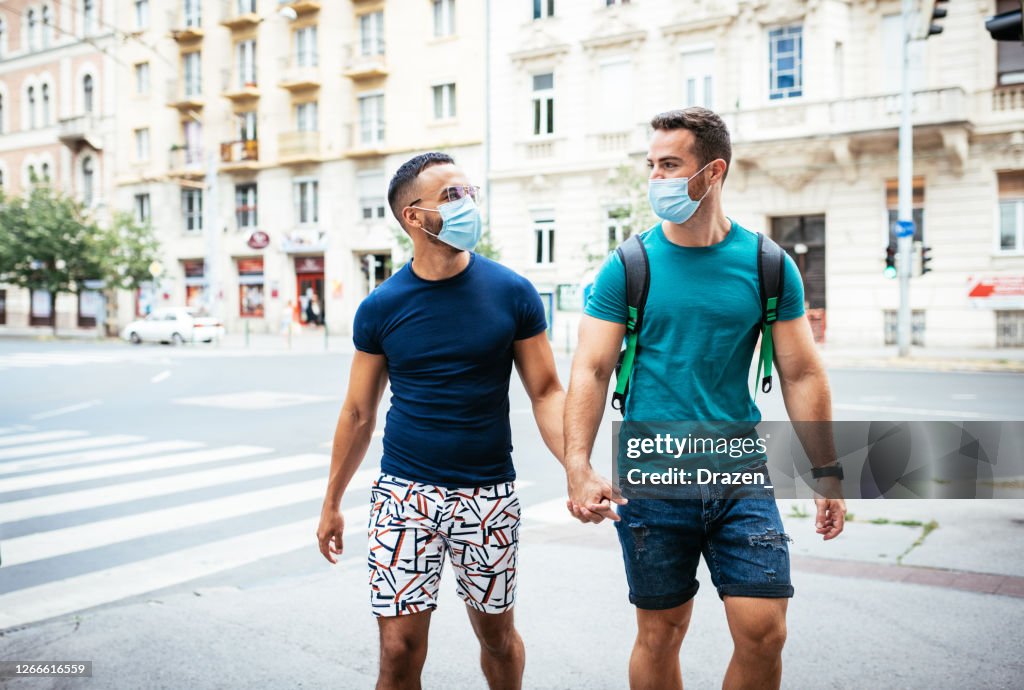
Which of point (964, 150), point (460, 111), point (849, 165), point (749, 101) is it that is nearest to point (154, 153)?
point (460, 111)

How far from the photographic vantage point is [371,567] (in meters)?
3.18

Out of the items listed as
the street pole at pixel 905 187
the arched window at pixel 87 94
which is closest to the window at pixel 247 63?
the arched window at pixel 87 94

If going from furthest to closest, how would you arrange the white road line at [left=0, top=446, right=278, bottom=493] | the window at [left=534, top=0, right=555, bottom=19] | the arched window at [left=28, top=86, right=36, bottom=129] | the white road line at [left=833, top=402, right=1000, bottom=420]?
the arched window at [left=28, top=86, right=36, bottom=129] → the window at [left=534, top=0, right=555, bottom=19] → the white road line at [left=833, top=402, right=1000, bottom=420] → the white road line at [left=0, top=446, right=278, bottom=493]

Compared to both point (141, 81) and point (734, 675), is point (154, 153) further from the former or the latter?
point (734, 675)

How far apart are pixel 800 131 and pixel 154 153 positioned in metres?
28.6

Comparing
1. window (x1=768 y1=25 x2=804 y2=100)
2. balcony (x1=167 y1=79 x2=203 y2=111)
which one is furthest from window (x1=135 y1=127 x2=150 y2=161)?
window (x1=768 y1=25 x2=804 y2=100)

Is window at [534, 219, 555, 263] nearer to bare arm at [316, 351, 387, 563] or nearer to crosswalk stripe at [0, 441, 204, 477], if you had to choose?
crosswalk stripe at [0, 441, 204, 477]

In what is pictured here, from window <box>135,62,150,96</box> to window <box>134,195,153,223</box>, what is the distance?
14.6 feet

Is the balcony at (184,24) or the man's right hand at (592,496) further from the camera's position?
the balcony at (184,24)

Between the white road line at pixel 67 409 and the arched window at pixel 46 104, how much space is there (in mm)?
35721

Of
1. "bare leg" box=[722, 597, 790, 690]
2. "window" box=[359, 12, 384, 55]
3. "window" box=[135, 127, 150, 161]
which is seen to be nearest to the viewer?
"bare leg" box=[722, 597, 790, 690]

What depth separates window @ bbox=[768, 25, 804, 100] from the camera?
83.9ft

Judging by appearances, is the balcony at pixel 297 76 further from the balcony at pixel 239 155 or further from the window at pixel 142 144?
the window at pixel 142 144

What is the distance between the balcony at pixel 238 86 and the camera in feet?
127
